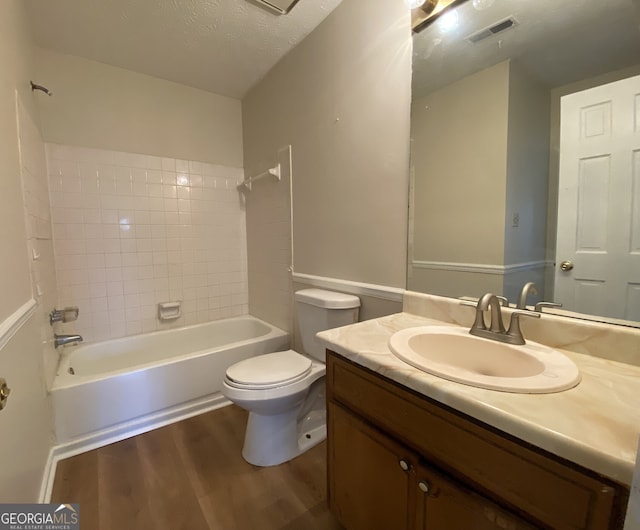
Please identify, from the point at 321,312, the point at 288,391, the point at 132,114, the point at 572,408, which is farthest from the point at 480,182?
the point at 132,114

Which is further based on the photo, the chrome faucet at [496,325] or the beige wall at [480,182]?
the beige wall at [480,182]

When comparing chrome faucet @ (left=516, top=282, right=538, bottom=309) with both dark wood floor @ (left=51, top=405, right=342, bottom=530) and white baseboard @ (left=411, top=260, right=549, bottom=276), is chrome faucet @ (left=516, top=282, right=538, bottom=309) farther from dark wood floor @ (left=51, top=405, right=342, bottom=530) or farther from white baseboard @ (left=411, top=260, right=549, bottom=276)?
dark wood floor @ (left=51, top=405, right=342, bottom=530)

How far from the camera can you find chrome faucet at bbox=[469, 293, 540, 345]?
0.94 meters

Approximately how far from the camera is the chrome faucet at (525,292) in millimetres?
1002

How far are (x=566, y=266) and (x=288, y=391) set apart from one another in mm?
1219

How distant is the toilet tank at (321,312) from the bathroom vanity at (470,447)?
0.56 metres

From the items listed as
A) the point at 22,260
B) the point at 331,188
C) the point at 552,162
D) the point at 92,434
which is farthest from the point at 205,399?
the point at 552,162

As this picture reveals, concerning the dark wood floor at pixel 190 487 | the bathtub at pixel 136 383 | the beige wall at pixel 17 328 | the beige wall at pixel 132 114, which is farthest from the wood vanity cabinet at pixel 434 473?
the beige wall at pixel 132 114

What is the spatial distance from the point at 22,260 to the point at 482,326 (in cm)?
180

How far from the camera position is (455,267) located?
4.24ft

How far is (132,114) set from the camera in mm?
2254

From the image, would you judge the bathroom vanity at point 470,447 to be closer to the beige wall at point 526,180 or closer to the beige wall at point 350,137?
the beige wall at point 526,180

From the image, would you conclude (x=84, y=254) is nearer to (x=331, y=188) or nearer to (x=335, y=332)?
(x=331, y=188)

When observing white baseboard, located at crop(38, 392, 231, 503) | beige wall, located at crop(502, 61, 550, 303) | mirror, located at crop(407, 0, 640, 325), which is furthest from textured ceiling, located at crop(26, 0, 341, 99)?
white baseboard, located at crop(38, 392, 231, 503)
